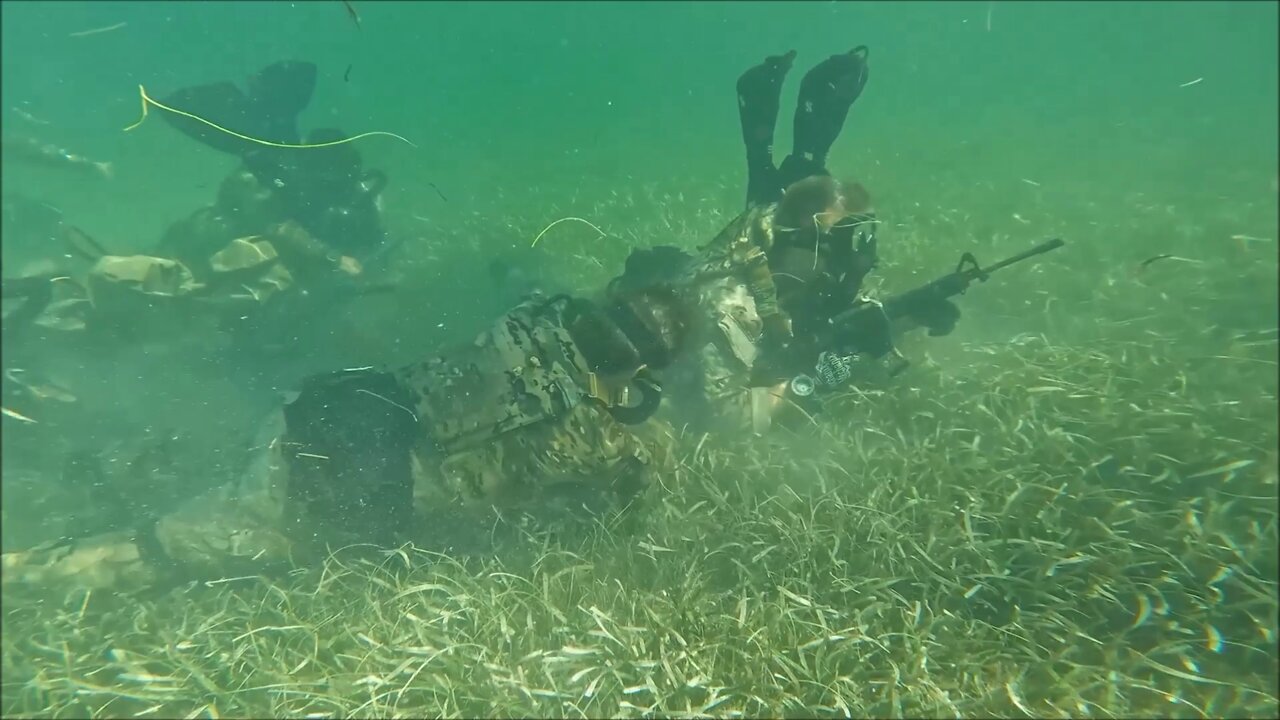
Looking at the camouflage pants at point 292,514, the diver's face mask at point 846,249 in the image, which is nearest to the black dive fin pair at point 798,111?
the diver's face mask at point 846,249

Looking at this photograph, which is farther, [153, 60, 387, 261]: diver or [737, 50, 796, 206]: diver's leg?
[153, 60, 387, 261]: diver

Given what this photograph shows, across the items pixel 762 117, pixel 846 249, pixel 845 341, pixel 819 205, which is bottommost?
pixel 845 341

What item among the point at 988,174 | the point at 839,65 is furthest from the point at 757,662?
the point at 988,174

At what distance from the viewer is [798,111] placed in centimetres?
502

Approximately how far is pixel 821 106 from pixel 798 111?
0.69 feet

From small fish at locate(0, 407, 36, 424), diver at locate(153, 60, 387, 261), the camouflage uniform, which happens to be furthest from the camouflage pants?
diver at locate(153, 60, 387, 261)

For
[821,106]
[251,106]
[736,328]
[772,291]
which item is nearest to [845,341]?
[772,291]

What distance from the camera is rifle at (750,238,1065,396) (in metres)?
4.02

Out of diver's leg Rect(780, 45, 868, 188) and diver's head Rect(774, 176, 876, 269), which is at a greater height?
diver's leg Rect(780, 45, 868, 188)

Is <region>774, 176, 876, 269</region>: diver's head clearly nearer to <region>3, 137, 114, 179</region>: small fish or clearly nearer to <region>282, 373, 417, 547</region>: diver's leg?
<region>282, 373, 417, 547</region>: diver's leg

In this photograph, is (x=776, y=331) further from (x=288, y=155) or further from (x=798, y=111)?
(x=288, y=155)

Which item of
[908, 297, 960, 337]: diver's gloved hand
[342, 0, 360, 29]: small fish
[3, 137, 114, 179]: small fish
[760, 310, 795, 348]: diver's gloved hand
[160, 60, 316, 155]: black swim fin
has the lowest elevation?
[908, 297, 960, 337]: diver's gloved hand

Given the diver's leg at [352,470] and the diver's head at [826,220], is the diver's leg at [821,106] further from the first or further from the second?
the diver's leg at [352,470]

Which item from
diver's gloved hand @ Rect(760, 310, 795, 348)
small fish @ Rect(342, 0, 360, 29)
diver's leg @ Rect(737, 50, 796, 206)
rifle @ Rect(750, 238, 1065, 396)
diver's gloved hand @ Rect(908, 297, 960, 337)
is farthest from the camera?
diver's leg @ Rect(737, 50, 796, 206)
